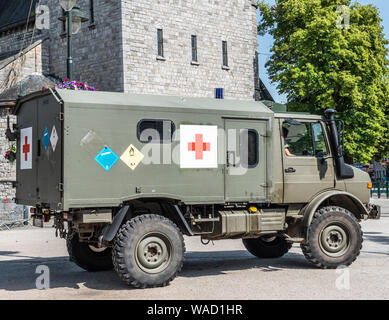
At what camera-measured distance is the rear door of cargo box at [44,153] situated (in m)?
7.86

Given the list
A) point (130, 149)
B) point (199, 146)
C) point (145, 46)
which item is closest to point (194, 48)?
point (145, 46)

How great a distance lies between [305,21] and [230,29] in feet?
14.7

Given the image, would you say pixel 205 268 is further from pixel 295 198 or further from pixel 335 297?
pixel 335 297

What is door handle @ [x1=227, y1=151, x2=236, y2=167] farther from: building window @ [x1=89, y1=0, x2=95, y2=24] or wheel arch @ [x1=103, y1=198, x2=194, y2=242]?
building window @ [x1=89, y1=0, x2=95, y2=24]

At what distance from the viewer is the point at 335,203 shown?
10.1 m

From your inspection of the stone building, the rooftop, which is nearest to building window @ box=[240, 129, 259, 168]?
the stone building

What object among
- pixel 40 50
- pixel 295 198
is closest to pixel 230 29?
pixel 40 50

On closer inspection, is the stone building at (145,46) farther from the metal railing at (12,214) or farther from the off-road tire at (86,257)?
the off-road tire at (86,257)

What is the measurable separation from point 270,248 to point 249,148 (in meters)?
2.51

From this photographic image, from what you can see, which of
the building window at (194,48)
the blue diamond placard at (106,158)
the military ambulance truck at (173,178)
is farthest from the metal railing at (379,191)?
the blue diamond placard at (106,158)

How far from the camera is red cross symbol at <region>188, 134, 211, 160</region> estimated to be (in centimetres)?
854

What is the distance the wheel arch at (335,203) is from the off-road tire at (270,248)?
126 centimetres

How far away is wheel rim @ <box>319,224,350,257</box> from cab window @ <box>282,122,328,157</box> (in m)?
1.26

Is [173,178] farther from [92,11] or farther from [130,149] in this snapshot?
[92,11]
